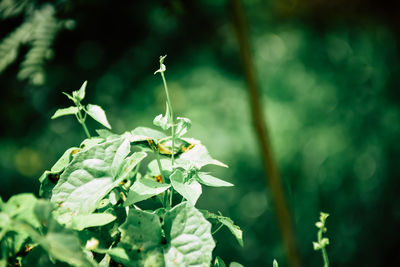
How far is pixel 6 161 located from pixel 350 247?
240 cm

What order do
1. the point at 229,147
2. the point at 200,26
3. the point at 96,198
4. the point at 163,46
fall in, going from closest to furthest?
the point at 96,198 < the point at 229,147 < the point at 163,46 < the point at 200,26

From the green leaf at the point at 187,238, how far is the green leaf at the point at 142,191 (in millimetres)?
37

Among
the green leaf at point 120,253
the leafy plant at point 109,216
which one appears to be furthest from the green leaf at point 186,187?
the green leaf at point 120,253

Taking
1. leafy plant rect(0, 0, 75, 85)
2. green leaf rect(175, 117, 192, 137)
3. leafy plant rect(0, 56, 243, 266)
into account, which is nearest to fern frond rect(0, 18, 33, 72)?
leafy plant rect(0, 0, 75, 85)

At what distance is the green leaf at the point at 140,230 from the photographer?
457mm

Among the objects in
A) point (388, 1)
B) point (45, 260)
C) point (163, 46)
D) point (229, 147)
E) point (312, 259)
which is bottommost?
point (312, 259)

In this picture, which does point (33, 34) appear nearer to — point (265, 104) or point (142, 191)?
point (142, 191)

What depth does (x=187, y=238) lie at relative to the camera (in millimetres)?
467

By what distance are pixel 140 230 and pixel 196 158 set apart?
0.48 feet

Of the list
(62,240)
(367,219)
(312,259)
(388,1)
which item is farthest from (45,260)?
(388,1)

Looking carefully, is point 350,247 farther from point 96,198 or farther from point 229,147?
point 96,198

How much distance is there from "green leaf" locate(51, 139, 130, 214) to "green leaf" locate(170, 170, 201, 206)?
0.08 metres

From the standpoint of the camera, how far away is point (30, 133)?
257 cm

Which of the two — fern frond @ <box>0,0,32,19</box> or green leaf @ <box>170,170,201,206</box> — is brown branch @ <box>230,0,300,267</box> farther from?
fern frond @ <box>0,0,32,19</box>
